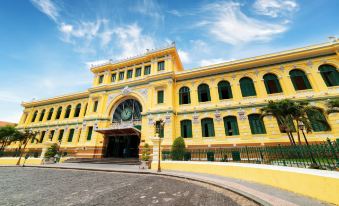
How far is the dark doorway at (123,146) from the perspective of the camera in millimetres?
18859

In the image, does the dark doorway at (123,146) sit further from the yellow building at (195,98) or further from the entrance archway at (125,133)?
the yellow building at (195,98)

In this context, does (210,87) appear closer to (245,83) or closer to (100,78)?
(245,83)

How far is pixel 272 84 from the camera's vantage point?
53.3 ft

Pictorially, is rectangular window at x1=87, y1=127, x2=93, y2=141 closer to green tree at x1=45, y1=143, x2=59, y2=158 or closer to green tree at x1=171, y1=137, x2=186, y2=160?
green tree at x1=45, y1=143, x2=59, y2=158

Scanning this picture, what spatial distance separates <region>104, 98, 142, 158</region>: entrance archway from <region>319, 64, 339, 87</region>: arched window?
21230 millimetres

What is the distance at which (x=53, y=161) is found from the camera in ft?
58.4

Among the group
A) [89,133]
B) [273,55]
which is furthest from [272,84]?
[89,133]

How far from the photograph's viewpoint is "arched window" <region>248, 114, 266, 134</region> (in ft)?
48.5

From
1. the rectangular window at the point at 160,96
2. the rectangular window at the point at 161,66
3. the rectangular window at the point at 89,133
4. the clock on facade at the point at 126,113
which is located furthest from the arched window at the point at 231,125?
the rectangular window at the point at 89,133

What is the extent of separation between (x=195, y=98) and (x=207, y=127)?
158 inches

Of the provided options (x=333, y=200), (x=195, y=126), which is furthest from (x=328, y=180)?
(x=195, y=126)

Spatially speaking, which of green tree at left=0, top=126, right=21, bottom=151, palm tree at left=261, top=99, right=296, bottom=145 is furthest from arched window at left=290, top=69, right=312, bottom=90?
green tree at left=0, top=126, right=21, bottom=151

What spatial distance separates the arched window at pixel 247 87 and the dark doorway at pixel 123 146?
14776mm

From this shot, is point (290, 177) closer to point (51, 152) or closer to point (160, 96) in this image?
point (160, 96)
